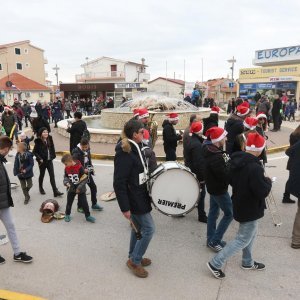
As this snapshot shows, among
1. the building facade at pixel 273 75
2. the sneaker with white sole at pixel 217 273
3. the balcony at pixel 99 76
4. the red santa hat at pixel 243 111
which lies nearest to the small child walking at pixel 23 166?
the sneaker with white sole at pixel 217 273

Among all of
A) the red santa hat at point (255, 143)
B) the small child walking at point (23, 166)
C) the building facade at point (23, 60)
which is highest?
the building facade at point (23, 60)

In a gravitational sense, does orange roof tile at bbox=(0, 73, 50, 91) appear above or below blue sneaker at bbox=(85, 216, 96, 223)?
above

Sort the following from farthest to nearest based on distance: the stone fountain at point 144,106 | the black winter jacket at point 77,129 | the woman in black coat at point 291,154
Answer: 1. the stone fountain at point 144,106
2. the black winter jacket at point 77,129
3. the woman in black coat at point 291,154

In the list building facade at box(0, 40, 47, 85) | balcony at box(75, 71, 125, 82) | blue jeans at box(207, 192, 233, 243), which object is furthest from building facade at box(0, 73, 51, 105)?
blue jeans at box(207, 192, 233, 243)

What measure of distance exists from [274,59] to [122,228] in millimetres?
34843

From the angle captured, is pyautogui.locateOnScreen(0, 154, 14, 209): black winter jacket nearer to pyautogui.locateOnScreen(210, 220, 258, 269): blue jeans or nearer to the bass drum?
the bass drum

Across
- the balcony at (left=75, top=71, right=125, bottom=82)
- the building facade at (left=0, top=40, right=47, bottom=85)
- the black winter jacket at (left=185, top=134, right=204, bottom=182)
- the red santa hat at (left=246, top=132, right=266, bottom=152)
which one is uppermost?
the building facade at (left=0, top=40, right=47, bottom=85)

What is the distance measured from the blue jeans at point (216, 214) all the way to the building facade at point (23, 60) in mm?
50714

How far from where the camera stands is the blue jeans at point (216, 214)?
4.06 meters

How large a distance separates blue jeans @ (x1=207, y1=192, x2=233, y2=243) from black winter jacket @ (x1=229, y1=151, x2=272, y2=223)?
0.51 m

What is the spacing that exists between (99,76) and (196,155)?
5439cm

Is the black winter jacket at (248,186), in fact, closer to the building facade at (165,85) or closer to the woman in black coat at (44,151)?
the woman in black coat at (44,151)

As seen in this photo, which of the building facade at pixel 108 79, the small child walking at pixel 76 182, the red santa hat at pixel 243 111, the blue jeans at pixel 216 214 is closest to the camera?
the blue jeans at pixel 216 214

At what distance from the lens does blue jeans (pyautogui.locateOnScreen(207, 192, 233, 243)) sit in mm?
4063
